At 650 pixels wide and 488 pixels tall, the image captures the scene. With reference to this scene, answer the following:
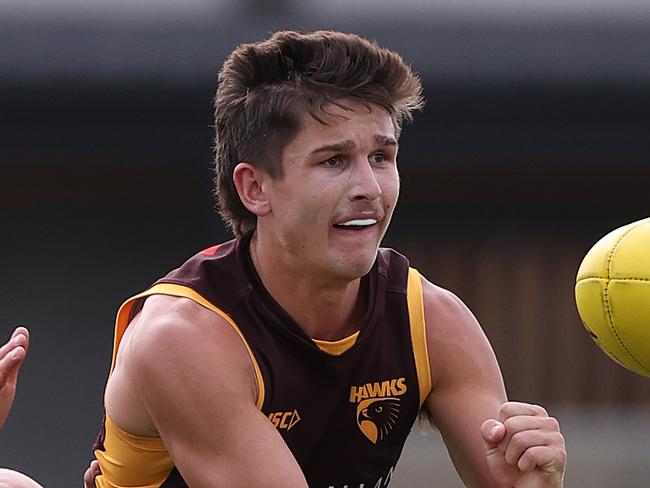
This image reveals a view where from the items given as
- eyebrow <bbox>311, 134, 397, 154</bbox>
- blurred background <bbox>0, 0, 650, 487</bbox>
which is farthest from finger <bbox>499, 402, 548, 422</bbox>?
blurred background <bbox>0, 0, 650, 487</bbox>

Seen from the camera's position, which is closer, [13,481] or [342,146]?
[342,146]

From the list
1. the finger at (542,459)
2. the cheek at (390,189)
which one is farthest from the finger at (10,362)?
the finger at (542,459)

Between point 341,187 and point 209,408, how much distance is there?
2.38ft

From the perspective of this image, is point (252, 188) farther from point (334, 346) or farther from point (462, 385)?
point (462, 385)

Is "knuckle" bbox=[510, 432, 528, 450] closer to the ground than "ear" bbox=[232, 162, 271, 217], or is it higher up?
closer to the ground

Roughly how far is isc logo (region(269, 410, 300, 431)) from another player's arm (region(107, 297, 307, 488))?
110 mm

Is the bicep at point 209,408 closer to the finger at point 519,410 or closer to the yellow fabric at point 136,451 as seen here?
the yellow fabric at point 136,451

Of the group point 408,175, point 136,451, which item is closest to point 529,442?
point 136,451

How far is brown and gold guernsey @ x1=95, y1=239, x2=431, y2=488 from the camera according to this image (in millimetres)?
4246

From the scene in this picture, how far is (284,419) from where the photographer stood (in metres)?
4.24

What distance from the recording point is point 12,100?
879 centimetres

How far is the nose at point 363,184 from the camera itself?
404 centimetres

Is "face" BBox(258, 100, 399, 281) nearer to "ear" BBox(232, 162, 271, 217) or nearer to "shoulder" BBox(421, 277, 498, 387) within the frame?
"ear" BBox(232, 162, 271, 217)

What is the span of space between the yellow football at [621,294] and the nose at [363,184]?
701 mm
